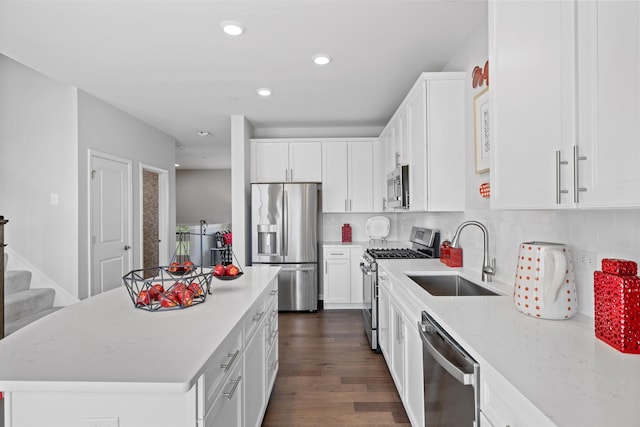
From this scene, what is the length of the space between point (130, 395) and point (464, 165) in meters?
2.48

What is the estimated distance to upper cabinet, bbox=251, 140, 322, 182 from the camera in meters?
4.88

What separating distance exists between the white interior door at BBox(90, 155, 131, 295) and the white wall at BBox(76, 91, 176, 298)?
0.42ft

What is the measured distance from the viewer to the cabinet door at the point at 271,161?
4.88 metres

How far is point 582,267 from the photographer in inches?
56.7


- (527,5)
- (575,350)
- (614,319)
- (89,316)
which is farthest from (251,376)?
(527,5)

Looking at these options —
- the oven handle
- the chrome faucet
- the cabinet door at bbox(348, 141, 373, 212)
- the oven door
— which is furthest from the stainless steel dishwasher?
the cabinet door at bbox(348, 141, 373, 212)

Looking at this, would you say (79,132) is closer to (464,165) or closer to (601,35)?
(464,165)

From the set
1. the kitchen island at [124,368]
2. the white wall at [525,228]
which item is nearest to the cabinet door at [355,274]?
the white wall at [525,228]

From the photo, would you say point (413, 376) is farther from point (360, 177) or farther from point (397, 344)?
point (360, 177)

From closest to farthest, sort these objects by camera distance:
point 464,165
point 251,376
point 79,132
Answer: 1. point 251,376
2. point 464,165
3. point 79,132

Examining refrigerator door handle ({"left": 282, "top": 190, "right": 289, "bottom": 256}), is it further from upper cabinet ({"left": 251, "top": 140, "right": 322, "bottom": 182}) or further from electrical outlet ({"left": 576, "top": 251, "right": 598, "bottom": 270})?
electrical outlet ({"left": 576, "top": 251, "right": 598, "bottom": 270})

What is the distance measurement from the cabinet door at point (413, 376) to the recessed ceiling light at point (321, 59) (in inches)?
84.7

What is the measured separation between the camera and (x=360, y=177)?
4.90m

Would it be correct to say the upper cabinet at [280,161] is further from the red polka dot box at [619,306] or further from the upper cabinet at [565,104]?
the red polka dot box at [619,306]
